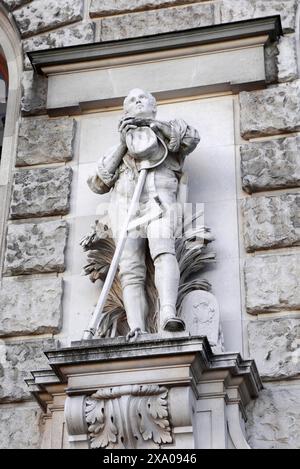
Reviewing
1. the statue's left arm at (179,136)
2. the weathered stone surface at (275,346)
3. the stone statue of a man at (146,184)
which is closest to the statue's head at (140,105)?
the stone statue of a man at (146,184)

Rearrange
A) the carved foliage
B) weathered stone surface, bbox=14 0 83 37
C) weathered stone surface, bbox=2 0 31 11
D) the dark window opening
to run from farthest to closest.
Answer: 1. the dark window opening
2. weathered stone surface, bbox=2 0 31 11
3. weathered stone surface, bbox=14 0 83 37
4. the carved foliage

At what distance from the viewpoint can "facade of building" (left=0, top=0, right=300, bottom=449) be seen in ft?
26.6

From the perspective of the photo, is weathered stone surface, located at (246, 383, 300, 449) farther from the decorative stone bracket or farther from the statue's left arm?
the statue's left arm

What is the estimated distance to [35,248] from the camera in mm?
8961

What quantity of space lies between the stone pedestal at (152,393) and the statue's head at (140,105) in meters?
1.95

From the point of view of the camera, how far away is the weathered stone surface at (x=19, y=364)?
8352mm

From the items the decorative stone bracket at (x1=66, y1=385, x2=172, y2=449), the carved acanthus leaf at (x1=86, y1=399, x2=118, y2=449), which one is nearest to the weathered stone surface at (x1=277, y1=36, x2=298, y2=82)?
the decorative stone bracket at (x1=66, y1=385, x2=172, y2=449)

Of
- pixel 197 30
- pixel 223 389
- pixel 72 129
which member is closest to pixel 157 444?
pixel 223 389

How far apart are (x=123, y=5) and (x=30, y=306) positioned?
3002mm

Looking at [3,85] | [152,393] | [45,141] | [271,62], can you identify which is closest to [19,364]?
[152,393]

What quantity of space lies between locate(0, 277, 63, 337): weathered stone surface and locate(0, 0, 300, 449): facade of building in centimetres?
1

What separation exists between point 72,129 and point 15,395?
94.6 inches

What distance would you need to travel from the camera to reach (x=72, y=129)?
951cm
